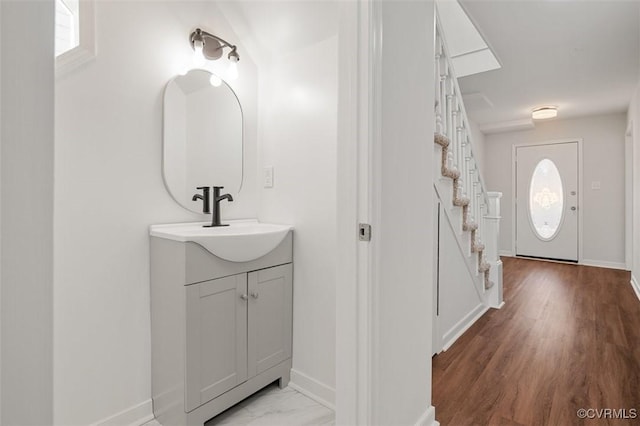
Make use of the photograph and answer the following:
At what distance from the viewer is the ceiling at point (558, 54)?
2.41 m

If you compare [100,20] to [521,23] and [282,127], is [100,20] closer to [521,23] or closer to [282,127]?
[282,127]

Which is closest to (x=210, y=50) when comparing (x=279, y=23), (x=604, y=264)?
(x=279, y=23)

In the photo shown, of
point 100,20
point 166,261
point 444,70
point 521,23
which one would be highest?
point 521,23

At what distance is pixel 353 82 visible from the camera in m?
1.05

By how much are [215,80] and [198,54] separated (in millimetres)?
146

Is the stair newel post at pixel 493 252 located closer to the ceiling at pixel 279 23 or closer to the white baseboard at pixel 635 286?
the white baseboard at pixel 635 286

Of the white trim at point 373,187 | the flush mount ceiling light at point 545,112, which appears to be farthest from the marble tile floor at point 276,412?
the flush mount ceiling light at point 545,112

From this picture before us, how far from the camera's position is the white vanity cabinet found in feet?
4.63

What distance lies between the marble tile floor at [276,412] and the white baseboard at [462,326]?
3.40 feet

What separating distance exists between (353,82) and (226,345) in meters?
1.27

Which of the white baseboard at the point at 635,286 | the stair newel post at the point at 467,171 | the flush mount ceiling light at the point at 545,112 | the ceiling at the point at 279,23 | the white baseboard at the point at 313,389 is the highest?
the flush mount ceiling light at the point at 545,112

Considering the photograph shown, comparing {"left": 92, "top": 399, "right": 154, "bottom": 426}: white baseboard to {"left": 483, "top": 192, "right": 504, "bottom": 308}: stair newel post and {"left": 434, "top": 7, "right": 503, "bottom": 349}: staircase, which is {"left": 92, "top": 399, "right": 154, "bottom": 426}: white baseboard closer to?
{"left": 434, "top": 7, "right": 503, "bottom": 349}: staircase

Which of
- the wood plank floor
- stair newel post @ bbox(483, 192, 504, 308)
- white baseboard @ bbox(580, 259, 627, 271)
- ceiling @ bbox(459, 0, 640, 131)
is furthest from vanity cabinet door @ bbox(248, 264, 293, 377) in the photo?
white baseboard @ bbox(580, 259, 627, 271)

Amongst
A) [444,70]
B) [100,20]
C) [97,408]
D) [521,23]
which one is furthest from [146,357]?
[521,23]
